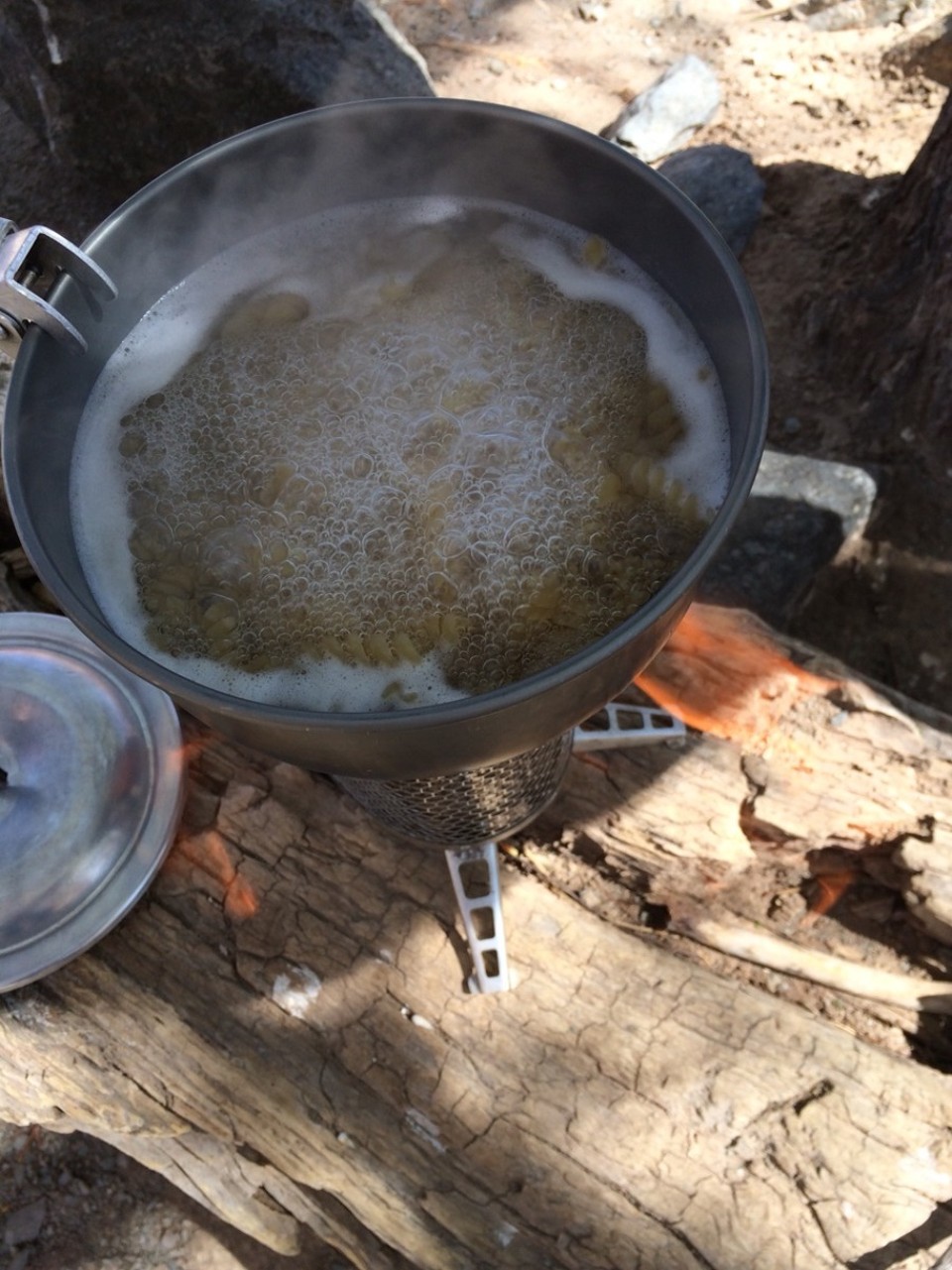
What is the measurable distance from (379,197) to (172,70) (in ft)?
5.34

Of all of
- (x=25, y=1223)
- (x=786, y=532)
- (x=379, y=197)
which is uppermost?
(x=379, y=197)

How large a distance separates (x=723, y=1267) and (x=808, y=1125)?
22 cm

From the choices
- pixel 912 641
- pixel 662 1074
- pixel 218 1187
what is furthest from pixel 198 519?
pixel 912 641

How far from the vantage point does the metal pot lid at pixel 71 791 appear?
147 centimetres

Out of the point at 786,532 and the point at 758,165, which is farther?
the point at 758,165

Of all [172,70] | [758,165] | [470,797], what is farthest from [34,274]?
[758,165]

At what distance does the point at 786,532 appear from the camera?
2275mm

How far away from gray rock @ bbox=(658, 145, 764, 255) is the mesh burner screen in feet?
6.56

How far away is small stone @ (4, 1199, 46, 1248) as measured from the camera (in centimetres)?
188

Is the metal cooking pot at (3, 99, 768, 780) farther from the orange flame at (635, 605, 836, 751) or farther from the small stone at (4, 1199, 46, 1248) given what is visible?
the small stone at (4, 1199, 46, 1248)

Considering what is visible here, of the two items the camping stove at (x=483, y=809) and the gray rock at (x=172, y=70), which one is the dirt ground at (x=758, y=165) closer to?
the camping stove at (x=483, y=809)

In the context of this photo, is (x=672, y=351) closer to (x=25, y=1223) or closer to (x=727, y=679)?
(x=727, y=679)

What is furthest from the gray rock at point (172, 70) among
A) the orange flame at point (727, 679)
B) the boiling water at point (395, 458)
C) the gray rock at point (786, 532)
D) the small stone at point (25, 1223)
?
the small stone at point (25, 1223)

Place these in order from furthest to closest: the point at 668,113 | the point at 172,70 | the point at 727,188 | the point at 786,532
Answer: the point at 668,113
the point at 727,188
the point at 172,70
the point at 786,532
